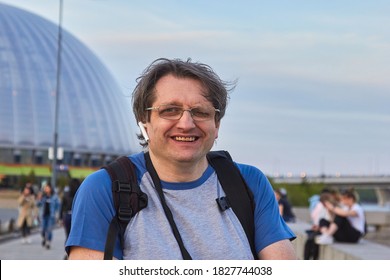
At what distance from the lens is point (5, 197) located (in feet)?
210

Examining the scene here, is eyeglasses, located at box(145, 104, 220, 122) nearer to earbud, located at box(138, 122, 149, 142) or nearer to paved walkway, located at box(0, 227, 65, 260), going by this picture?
earbud, located at box(138, 122, 149, 142)

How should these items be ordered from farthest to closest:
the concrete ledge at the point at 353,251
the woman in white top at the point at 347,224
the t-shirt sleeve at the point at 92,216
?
the woman in white top at the point at 347,224, the concrete ledge at the point at 353,251, the t-shirt sleeve at the point at 92,216

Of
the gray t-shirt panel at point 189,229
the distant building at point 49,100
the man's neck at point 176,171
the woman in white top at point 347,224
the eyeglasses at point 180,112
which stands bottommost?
the distant building at point 49,100

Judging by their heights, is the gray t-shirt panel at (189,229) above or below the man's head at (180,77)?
below

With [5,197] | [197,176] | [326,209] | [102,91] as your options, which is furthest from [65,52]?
[197,176]

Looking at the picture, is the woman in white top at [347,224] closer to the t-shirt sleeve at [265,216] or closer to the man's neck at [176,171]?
the t-shirt sleeve at [265,216]

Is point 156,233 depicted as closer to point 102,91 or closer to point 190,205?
point 190,205

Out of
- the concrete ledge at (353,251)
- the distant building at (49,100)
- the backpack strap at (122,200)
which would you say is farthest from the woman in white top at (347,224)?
the distant building at (49,100)

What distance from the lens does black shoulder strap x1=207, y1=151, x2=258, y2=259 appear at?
2533mm

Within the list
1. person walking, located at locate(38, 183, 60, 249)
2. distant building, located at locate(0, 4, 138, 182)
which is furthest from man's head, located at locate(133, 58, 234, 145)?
distant building, located at locate(0, 4, 138, 182)

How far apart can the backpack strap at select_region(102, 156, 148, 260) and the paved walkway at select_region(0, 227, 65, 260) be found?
1103 cm

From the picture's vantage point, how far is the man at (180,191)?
238 centimetres

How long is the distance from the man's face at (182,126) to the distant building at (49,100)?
68.1 metres
